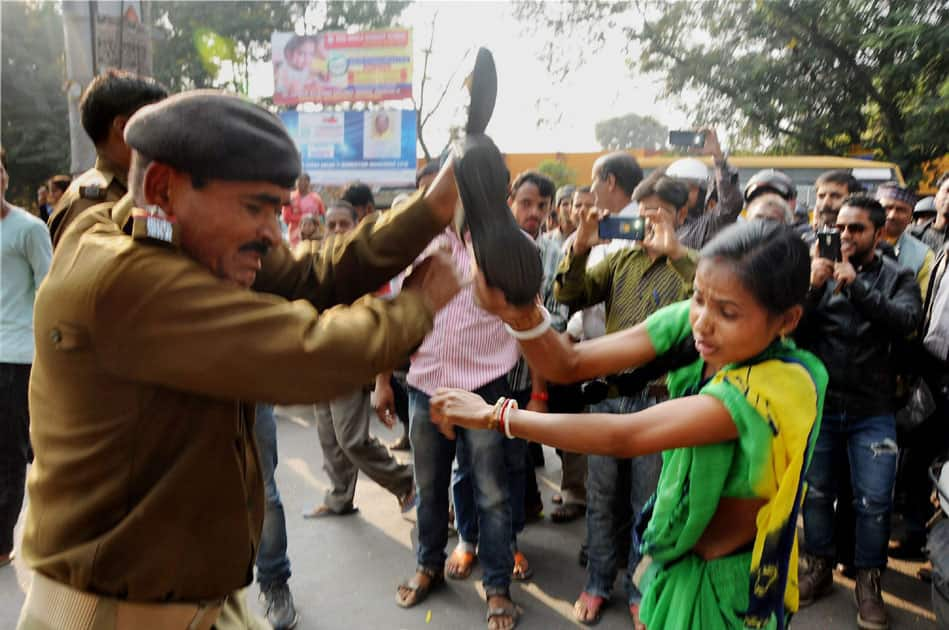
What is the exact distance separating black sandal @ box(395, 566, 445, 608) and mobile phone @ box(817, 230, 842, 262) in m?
2.24

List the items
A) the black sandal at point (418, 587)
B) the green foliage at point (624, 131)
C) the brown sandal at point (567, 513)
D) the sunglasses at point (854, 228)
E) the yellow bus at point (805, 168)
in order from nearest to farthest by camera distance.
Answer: the sunglasses at point (854, 228)
the black sandal at point (418, 587)
the brown sandal at point (567, 513)
the yellow bus at point (805, 168)
the green foliage at point (624, 131)

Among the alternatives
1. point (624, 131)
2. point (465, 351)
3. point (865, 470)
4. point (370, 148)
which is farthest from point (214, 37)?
point (624, 131)

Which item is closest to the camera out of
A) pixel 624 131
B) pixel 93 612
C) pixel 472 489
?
pixel 93 612

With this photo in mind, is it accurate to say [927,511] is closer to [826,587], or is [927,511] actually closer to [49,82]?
[826,587]

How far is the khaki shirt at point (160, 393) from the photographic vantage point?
113 centimetres

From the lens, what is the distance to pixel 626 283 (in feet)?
10.0

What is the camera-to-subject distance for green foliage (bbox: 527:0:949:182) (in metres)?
13.9

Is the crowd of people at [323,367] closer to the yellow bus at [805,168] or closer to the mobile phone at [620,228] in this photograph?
the mobile phone at [620,228]

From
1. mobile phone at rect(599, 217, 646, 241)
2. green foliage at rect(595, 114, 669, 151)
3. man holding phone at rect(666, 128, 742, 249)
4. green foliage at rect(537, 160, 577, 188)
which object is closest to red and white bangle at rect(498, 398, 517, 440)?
mobile phone at rect(599, 217, 646, 241)

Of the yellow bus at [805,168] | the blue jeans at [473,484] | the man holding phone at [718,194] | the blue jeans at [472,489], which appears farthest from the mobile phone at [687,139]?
the yellow bus at [805,168]

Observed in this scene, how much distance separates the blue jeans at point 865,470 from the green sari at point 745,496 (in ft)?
5.36

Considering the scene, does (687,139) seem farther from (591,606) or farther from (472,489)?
(591,606)

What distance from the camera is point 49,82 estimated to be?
2158cm

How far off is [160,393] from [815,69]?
57.2 ft
